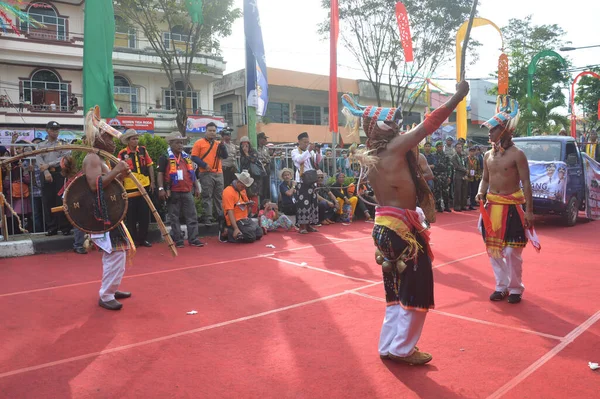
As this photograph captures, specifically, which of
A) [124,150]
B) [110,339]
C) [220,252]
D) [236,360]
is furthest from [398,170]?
[124,150]

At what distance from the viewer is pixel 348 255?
8.05 metres

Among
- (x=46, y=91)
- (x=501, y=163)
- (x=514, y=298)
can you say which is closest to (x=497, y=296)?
(x=514, y=298)

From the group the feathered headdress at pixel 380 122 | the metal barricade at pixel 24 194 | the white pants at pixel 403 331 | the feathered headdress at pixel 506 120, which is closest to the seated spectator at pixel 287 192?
the metal barricade at pixel 24 194

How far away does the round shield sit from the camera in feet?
16.5

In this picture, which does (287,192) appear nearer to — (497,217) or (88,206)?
(497,217)

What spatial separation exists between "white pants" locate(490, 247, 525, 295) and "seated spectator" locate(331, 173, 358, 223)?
7003 millimetres

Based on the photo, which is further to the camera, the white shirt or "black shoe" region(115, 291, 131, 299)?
the white shirt

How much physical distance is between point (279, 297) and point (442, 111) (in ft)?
10.0

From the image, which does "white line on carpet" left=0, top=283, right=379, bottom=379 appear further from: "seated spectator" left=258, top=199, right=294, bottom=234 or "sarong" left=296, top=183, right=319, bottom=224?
"seated spectator" left=258, top=199, right=294, bottom=234

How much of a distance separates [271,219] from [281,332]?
6.56 m

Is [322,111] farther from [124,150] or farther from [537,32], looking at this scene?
[124,150]

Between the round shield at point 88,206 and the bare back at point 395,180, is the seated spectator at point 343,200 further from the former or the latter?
the bare back at point 395,180

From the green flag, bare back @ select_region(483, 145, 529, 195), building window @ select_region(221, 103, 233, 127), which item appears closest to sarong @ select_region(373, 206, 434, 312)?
bare back @ select_region(483, 145, 529, 195)

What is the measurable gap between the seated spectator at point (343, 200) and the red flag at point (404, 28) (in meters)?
8.88
